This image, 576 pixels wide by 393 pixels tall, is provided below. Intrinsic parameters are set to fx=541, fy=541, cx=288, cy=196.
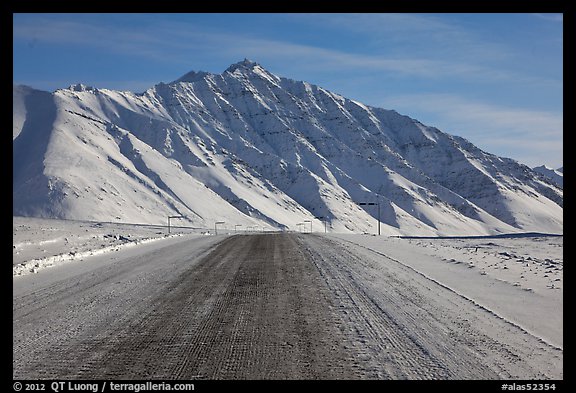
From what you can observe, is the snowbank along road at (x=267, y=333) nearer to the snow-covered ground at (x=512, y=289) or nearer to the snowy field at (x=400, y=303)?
the snowy field at (x=400, y=303)

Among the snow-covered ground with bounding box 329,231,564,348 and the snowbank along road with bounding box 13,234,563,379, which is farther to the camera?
the snow-covered ground with bounding box 329,231,564,348

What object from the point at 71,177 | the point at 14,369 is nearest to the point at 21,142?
the point at 71,177

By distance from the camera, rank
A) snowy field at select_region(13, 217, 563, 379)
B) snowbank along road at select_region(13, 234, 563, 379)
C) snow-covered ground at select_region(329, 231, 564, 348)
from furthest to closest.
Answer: snow-covered ground at select_region(329, 231, 564, 348), snowy field at select_region(13, 217, 563, 379), snowbank along road at select_region(13, 234, 563, 379)

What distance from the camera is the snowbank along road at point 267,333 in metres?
6.88

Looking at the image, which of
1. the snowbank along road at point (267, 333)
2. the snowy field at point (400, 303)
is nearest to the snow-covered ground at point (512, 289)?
the snowy field at point (400, 303)

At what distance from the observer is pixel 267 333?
880cm

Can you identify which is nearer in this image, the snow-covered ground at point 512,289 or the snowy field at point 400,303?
the snowy field at point 400,303

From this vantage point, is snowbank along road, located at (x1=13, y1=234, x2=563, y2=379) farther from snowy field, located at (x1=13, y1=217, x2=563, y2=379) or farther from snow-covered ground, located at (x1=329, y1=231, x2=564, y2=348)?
snow-covered ground, located at (x1=329, y1=231, x2=564, y2=348)

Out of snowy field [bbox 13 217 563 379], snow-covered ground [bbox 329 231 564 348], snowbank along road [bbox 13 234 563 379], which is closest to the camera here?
snowbank along road [bbox 13 234 563 379]

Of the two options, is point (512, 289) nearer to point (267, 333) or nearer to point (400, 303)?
point (400, 303)

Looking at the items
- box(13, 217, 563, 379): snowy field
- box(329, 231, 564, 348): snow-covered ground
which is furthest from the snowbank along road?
box(329, 231, 564, 348): snow-covered ground

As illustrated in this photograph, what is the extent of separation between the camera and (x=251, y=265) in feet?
66.8

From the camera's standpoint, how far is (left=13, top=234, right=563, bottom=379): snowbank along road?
6.88 meters
